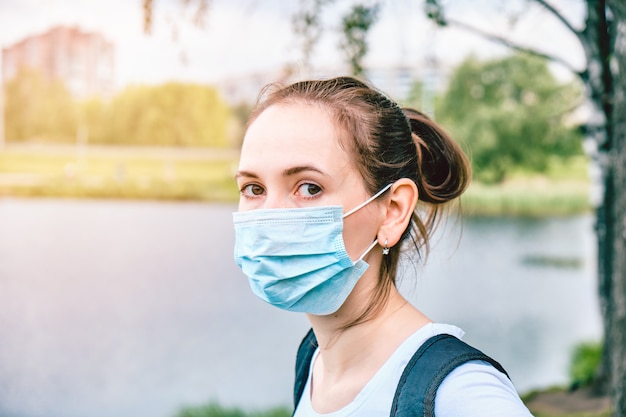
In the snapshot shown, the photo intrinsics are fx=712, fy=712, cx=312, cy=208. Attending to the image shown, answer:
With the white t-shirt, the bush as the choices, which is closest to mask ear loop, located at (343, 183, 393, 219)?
the white t-shirt

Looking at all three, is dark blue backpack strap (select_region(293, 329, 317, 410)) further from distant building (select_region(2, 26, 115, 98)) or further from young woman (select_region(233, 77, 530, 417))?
distant building (select_region(2, 26, 115, 98))

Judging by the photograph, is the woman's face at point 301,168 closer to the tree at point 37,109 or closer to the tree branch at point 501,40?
the tree branch at point 501,40

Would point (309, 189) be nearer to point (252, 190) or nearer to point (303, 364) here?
point (252, 190)

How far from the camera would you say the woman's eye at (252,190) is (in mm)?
1174

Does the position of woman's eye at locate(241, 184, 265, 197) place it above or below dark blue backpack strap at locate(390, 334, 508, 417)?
above

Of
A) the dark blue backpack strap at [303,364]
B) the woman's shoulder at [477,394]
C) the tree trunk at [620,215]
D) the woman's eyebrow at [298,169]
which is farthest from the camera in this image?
the tree trunk at [620,215]

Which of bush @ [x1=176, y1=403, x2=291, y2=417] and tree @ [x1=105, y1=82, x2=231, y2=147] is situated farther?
tree @ [x1=105, y1=82, x2=231, y2=147]

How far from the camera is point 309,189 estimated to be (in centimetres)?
113

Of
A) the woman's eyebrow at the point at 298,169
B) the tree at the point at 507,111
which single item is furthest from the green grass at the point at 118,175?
the woman's eyebrow at the point at 298,169

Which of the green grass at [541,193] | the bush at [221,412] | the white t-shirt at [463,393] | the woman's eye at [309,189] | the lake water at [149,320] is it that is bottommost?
the bush at [221,412]

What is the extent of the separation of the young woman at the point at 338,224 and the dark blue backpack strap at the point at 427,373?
0.09 metres

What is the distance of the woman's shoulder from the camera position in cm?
84

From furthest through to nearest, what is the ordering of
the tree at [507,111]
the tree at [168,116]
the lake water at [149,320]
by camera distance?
the tree at [507,111] → the tree at [168,116] → the lake water at [149,320]

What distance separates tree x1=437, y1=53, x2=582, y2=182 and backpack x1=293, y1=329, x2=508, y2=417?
6219mm
